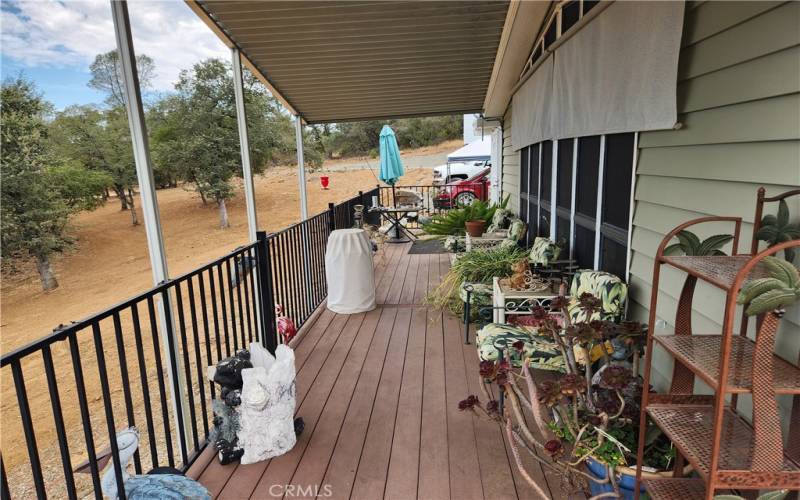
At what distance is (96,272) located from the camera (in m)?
13.6

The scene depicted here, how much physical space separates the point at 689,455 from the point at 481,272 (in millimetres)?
2848

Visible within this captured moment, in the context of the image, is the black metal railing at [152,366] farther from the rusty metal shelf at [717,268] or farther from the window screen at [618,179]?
the window screen at [618,179]

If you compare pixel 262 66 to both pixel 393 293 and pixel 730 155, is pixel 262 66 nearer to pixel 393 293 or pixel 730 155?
pixel 393 293

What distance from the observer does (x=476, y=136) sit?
71.6 ft

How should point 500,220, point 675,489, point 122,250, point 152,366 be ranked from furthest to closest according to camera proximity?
point 122,250, point 152,366, point 500,220, point 675,489

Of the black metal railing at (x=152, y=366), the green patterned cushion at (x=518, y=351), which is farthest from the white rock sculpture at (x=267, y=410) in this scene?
the green patterned cushion at (x=518, y=351)

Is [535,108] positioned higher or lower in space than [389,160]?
higher

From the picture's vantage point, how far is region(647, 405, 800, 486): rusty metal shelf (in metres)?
1.01

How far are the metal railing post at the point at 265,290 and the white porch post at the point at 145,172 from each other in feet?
2.50

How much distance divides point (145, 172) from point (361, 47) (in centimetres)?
281

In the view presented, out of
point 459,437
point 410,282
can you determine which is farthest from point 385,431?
point 410,282

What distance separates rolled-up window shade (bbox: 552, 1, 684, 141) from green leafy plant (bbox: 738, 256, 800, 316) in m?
1.07

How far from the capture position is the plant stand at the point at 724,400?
3.02ft

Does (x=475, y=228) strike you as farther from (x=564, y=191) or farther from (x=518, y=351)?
(x=518, y=351)
